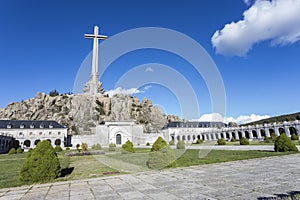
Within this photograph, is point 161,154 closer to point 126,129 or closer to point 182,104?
point 182,104

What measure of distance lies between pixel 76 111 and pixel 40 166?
222 feet

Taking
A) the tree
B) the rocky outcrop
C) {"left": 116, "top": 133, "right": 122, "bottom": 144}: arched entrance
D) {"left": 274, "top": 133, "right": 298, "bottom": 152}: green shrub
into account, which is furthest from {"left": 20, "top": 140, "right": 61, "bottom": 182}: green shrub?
the tree

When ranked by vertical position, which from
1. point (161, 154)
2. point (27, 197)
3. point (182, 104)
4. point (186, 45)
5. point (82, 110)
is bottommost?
point (27, 197)

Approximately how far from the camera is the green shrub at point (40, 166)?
6.41 meters

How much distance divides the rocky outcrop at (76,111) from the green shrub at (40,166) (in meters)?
58.1

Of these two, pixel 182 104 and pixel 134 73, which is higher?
pixel 134 73

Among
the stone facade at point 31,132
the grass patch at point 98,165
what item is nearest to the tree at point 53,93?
the stone facade at point 31,132

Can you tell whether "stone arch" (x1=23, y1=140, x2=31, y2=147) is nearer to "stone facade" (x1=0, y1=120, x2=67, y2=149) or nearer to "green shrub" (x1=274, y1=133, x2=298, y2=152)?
"stone facade" (x1=0, y1=120, x2=67, y2=149)

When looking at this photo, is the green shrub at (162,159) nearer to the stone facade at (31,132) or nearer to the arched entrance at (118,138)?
the arched entrance at (118,138)

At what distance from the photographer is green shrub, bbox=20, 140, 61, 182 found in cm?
641

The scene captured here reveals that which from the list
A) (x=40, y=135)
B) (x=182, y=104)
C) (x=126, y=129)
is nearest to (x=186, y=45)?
(x=182, y=104)

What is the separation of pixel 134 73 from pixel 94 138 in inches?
1644

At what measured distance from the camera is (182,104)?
35.0 feet

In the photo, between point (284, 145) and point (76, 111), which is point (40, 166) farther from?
point (76, 111)
